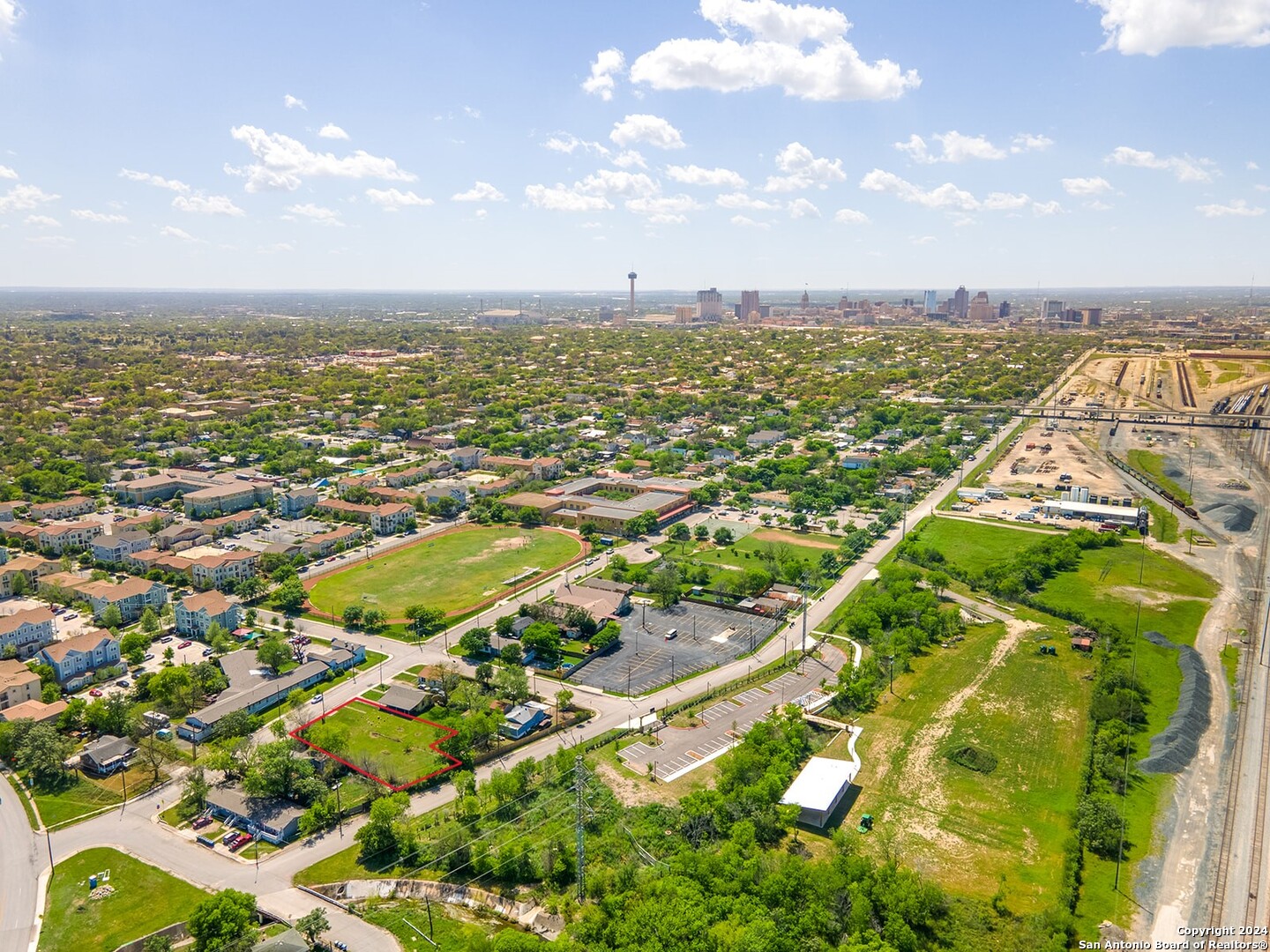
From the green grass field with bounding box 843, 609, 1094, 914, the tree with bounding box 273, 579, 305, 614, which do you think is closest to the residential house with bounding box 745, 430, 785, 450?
the green grass field with bounding box 843, 609, 1094, 914

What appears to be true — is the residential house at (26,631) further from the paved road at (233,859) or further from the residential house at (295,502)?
the residential house at (295,502)

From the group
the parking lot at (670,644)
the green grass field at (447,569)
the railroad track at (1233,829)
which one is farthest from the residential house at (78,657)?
the railroad track at (1233,829)

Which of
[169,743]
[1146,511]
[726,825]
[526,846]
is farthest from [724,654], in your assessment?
[1146,511]

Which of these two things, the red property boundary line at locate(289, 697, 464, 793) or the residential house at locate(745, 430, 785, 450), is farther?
the residential house at locate(745, 430, 785, 450)

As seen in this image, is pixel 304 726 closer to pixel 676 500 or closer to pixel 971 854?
pixel 971 854

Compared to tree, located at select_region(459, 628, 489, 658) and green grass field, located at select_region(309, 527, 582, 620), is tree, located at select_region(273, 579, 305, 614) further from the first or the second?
tree, located at select_region(459, 628, 489, 658)

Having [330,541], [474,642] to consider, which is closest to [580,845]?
[474,642]
